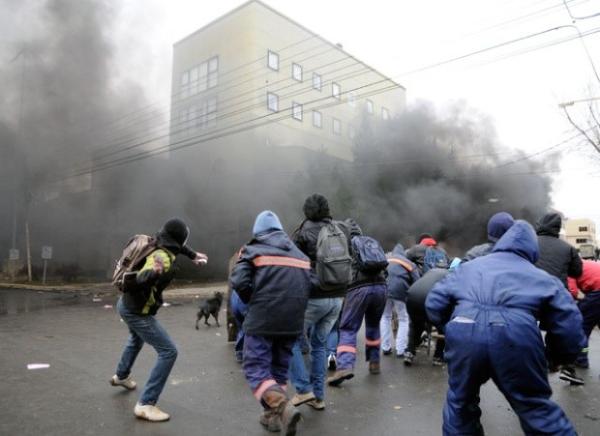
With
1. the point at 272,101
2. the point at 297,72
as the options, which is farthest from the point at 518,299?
the point at 297,72

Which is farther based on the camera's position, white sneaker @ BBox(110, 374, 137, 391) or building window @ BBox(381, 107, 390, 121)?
building window @ BBox(381, 107, 390, 121)

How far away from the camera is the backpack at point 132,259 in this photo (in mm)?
3406

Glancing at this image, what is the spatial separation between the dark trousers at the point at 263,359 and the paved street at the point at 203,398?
403mm

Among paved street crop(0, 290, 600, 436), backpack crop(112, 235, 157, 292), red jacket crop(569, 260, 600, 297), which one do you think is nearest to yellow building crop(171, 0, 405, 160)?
paved street crop(0, 290, 600, 436)

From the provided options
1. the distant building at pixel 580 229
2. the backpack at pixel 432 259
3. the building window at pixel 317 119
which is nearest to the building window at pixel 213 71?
the building window at pixel 317 119

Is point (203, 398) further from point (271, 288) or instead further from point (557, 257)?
point (557, 257)

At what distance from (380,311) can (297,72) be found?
23.9m

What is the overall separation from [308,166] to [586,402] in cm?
1987

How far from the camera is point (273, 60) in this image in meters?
25.1

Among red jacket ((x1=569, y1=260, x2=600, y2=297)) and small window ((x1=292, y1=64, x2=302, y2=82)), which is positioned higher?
small window ((x1=292, y1=64, x2=302, y2=82))

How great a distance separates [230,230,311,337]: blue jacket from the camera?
119 inches

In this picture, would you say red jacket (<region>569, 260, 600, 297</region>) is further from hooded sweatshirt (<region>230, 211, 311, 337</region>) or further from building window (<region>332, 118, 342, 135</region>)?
building window (<region>332, 118, 342, 135</region>)

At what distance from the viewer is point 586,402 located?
3.88m

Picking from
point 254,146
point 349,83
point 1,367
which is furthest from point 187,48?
point 1,367
